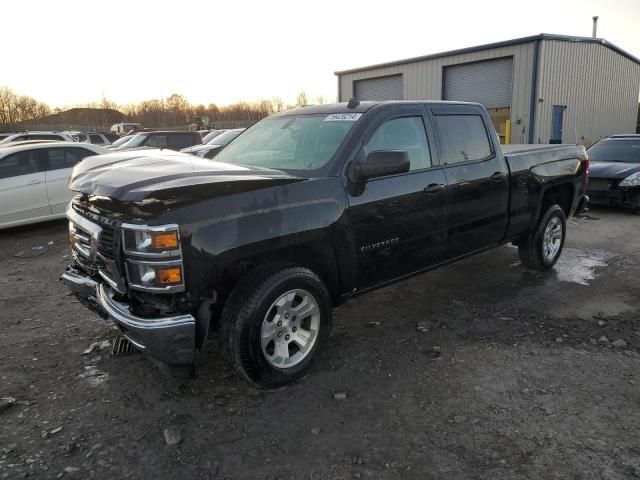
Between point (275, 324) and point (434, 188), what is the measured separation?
183 cm

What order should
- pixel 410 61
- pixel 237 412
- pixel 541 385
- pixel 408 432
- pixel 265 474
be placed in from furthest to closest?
pixel 410 61, pixel 541 385, pixel 237 412, pixel 408 432, pixel 265 474

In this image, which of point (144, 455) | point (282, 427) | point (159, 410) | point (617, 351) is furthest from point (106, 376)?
point (617, 351)

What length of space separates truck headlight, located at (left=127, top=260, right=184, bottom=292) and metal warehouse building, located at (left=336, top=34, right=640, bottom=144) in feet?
60.8

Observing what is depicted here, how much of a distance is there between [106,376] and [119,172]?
151 centimetres

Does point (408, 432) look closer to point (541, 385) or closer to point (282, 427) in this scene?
point (282, 427)

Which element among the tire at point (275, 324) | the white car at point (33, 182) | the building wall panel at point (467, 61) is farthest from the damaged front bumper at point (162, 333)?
the building wall panel at point (467, 61)

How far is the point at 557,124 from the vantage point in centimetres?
1956

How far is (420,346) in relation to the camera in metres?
3.96

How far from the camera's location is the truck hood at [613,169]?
927 centimetres

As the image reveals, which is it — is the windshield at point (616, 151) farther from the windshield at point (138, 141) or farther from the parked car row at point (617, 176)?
the windshield at point (138, 141)

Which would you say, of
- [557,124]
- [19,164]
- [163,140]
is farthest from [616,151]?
[163,140]

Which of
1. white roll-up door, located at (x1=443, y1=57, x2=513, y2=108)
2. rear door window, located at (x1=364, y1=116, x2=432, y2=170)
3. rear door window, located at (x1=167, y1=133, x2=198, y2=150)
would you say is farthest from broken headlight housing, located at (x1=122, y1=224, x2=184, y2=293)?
white roll-up door, located at (x1=443, y1=57, x2=513, y2=108)

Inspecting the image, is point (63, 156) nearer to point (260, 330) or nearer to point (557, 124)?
point (260, 330)

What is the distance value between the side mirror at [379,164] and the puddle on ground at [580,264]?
127 inches
